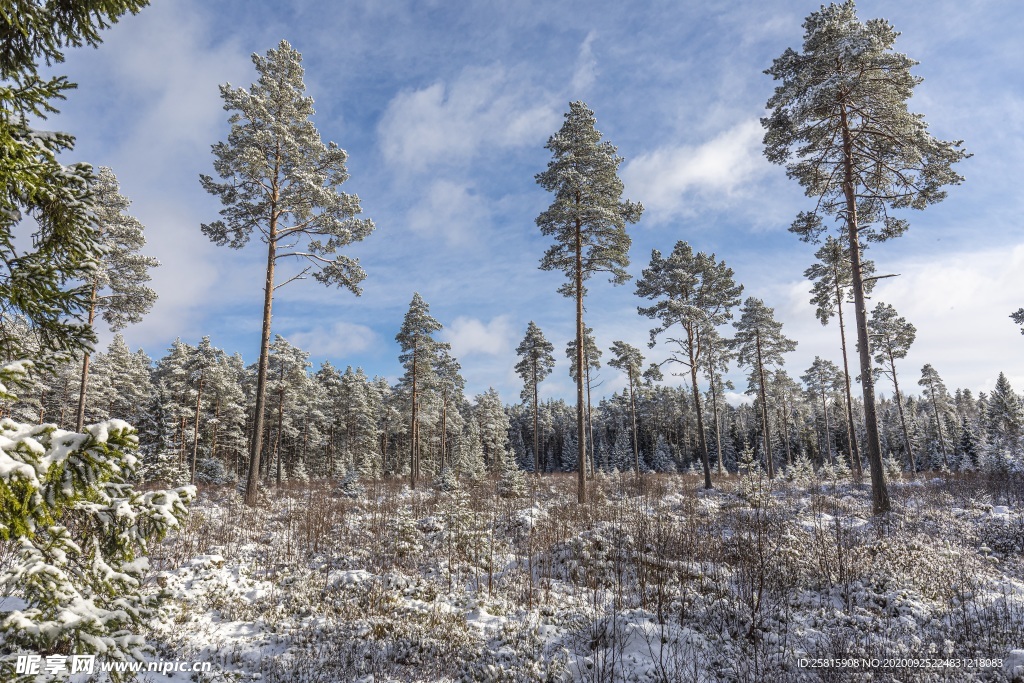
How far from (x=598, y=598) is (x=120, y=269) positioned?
77.8ft

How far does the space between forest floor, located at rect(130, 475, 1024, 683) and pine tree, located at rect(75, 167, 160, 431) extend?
542 inches

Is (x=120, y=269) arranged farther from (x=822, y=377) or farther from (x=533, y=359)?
(x=822, y=377)

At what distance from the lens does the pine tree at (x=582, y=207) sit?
53.3 feet

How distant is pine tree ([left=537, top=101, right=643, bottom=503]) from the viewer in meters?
16.2

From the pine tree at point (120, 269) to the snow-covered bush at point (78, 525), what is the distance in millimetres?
20319

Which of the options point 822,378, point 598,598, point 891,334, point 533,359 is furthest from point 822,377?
point 598,598

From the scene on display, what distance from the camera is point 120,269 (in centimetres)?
1972

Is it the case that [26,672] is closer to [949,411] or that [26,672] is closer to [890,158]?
[890,158]

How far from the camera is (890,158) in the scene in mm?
13367

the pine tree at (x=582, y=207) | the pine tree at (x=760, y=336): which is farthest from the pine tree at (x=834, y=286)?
the pine tree at (x=582, y=207)

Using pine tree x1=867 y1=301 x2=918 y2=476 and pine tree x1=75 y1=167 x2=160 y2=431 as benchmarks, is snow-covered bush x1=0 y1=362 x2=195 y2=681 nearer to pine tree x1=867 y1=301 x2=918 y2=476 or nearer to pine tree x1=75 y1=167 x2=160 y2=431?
pine tree x1=75 y1=167 x2=160 y2=431

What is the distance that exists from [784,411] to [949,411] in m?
32.8

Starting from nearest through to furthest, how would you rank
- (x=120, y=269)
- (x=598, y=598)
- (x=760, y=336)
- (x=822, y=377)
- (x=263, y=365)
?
(x=598, y=598) → (x=263, y=365) → (x=120, y=269) → (x=760, y=336) → (x=822, y=377)

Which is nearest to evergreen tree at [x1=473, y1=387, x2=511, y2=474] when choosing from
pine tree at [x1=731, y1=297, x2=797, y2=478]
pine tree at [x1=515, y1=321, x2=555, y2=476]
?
pine tree at [x1=515, y1=321, x2=555, y2=476]
